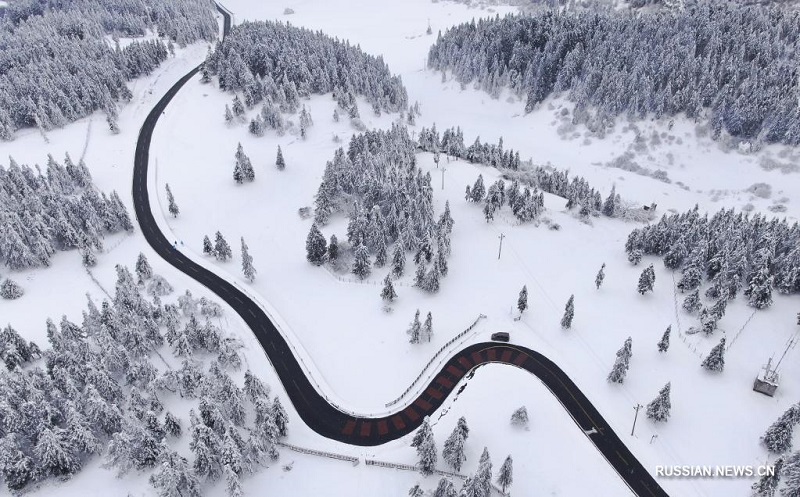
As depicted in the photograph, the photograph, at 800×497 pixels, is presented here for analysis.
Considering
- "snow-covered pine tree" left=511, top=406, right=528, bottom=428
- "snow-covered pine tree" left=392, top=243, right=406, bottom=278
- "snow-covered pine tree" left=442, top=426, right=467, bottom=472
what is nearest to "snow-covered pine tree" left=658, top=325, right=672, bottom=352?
"snow-covered pine tree" left=511, top=406, right=528, bottom=428

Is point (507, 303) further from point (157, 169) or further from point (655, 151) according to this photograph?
point (157, 169)

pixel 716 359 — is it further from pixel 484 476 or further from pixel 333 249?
pixel 333 249

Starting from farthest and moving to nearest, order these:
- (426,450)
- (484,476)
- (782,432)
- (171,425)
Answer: (171,425), (426,450), (782,432), (484,476)

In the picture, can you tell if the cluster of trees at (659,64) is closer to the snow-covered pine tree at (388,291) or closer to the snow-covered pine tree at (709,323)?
the snow-covered pine tree at (709,323)

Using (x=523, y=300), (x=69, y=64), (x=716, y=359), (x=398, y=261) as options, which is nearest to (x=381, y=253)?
(x=398, y=261)

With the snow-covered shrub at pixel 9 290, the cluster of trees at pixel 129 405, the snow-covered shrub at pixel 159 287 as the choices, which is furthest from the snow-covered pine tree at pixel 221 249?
the snow-covered shrub at pixel 9 290

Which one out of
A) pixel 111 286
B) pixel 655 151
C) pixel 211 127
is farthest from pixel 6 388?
pixel 655 151
